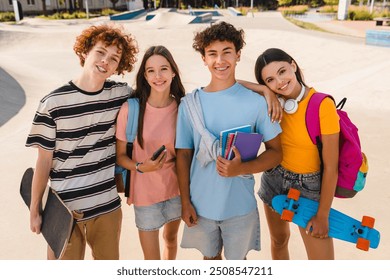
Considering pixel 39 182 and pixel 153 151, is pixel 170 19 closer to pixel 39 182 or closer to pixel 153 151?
pixel 153 151

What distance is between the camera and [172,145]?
2418 millimetres

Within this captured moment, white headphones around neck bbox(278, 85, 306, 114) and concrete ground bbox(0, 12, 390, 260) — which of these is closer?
white headphones around neck bbox(278, 85, 306, 114)

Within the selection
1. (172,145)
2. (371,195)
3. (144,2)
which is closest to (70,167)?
(172,145)

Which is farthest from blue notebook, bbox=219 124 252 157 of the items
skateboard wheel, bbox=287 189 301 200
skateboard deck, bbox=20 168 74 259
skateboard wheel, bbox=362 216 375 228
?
skateboard deck, bbox=20 168 74 259

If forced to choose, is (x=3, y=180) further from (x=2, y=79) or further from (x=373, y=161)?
(x=2, y=79)

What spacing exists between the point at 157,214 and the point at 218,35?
4.23 feet

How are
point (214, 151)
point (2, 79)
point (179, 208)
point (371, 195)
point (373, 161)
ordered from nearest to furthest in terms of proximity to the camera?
point (214, 151), point (179, 208), point (371, 195), point (373, 161), point (2, 79)

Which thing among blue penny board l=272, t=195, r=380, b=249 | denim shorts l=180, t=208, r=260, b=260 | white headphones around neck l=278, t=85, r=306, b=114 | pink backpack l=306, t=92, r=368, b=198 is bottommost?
denim shorts l=180, t=208, r=260, b=260

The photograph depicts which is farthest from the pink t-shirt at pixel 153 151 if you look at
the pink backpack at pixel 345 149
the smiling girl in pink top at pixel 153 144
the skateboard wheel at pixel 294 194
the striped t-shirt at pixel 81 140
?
the pink backpack at pixel 345 149

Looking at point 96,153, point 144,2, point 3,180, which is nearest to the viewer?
point 96,153

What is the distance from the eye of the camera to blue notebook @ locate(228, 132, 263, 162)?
6.86ft

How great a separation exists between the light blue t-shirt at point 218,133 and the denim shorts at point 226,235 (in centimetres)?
6

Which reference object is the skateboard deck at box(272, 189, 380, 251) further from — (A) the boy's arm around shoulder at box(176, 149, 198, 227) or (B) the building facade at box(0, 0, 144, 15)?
(B) the building facade at box(0, 0, 144, 15)

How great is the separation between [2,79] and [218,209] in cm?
997
